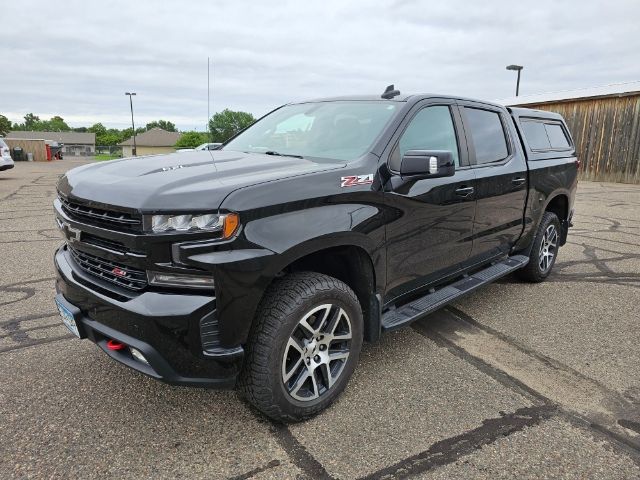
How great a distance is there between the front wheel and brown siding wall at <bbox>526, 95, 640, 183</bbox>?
19.4 m

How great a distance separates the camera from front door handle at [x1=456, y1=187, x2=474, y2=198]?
3584 millimetres

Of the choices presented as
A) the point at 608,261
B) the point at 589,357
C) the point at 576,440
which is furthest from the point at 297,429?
the point at 608,261

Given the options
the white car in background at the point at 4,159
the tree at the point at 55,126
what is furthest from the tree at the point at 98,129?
the white car in background at the point at 4,159

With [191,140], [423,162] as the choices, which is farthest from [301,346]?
[191,140]

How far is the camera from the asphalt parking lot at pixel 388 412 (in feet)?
7.58

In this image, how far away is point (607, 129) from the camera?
18.6m

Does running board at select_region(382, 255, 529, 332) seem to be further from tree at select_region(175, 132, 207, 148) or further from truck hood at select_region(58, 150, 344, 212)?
tree at select_region(175, 132, 207, 148)

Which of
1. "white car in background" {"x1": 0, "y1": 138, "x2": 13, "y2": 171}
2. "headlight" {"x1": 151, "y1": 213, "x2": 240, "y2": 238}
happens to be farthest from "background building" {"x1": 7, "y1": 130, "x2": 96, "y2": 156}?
"headlight" {"x1": 151, "y1": 213, "x2": 240, "y2": 238}

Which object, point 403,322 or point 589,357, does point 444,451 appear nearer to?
point 403,322

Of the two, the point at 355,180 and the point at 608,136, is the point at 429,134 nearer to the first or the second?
the point at 355,180

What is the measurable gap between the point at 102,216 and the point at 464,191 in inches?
101

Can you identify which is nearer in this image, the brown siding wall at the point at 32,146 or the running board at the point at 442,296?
the running board at the point at 442,296

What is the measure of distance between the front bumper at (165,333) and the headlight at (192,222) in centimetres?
31

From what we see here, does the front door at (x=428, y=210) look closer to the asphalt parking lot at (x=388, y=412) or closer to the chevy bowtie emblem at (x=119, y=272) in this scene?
the asphalt parking lot at (x=388, y=412)
